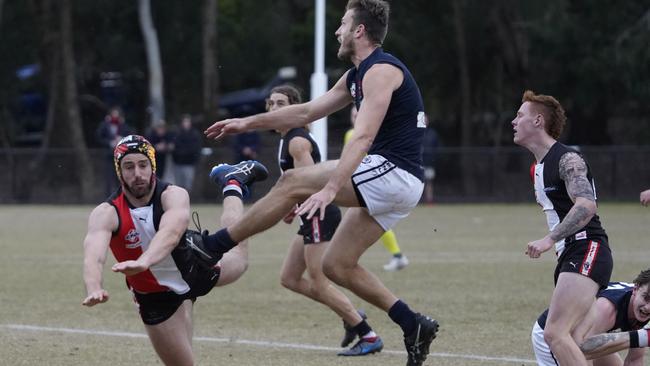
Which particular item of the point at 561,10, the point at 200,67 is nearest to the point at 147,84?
the point at 200,67

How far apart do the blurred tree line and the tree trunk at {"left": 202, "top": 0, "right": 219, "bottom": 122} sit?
5cm

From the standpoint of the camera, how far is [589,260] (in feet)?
23.0

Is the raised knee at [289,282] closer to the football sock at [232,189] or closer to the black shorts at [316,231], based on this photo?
the black shorts at [316,231]

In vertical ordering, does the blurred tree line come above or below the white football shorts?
below

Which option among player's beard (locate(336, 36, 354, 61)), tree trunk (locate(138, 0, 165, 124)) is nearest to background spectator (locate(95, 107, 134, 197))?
tree trunk (locate(138, 0, 165, 124))

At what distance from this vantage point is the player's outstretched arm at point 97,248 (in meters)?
6.07

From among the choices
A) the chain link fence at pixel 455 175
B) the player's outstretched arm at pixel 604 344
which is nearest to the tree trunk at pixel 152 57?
the chain link fence at pixel 455 175

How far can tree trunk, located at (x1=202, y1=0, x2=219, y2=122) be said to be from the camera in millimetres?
35875

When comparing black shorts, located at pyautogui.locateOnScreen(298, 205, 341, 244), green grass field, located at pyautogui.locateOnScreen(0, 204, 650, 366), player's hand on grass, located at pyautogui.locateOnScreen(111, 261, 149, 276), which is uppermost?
player's hand on grass, located at pyautogui.locateOnScreen(111, 261, 149, 276)

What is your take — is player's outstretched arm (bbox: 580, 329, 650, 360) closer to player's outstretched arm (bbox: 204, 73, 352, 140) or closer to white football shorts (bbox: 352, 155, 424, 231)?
white football shorts (bbox: 352, 155, 424, 231)

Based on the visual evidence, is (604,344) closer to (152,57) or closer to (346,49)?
(346,49)

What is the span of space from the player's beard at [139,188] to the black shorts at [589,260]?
250 centimetres

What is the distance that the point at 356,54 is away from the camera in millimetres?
7961

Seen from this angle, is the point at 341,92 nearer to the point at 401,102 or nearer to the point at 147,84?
the point at 401,102
